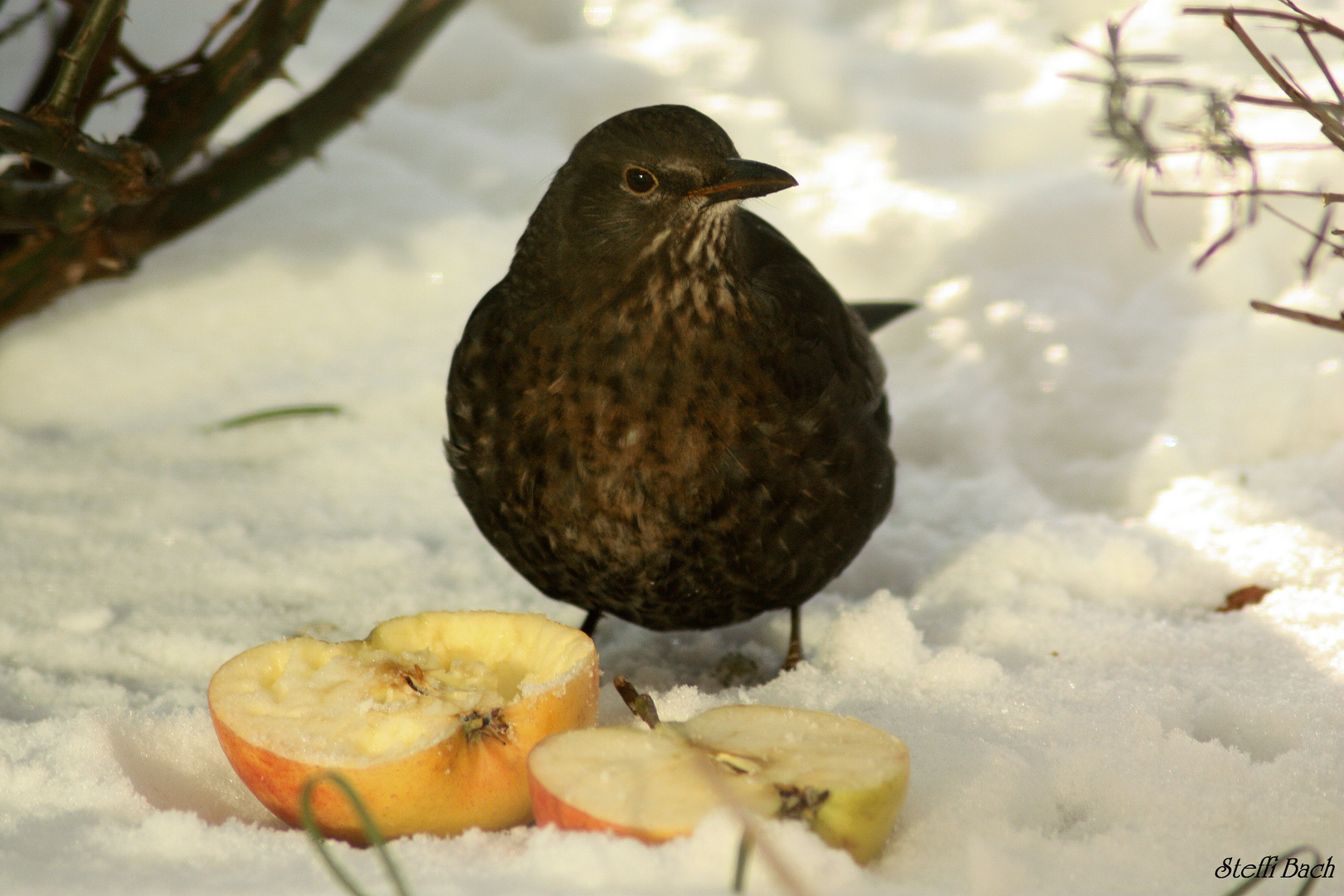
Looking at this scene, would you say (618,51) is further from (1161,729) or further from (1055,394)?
(1161,729)

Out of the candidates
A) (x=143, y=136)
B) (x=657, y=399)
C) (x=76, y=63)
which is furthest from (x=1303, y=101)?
(x=143, y=136)

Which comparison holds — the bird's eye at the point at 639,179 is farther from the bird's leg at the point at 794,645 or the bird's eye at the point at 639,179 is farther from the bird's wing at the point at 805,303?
the bird's leg at the point at 794,645

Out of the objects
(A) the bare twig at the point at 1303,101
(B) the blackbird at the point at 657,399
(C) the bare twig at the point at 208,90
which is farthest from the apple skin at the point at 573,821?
(C) the bare twig at the point at 208,90

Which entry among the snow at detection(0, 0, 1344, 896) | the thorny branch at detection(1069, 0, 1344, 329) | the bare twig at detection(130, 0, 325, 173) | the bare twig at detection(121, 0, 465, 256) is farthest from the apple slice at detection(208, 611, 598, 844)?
the bare twig at detection(121, 0, 465, 256)

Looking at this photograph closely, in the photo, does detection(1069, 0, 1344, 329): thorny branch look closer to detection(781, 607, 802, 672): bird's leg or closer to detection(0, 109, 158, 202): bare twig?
detection(781, 607, 802, 672): bird's leg

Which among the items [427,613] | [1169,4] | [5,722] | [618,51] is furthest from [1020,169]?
[5,722]
